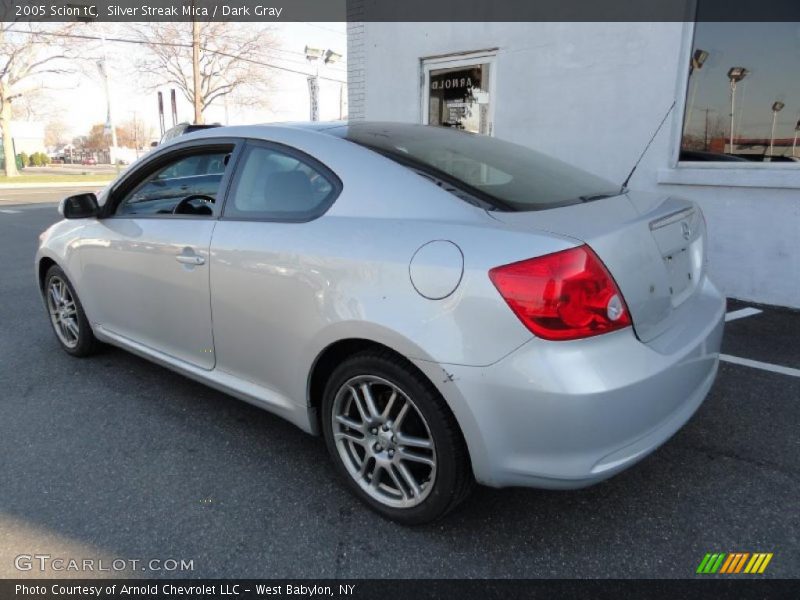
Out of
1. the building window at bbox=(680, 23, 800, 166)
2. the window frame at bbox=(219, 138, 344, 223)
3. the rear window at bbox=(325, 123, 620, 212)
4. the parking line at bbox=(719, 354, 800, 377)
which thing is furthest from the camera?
the building window at bbox=(680, 23, 800, 166)

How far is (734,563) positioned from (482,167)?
1.80 m

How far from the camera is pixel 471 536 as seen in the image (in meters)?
2.21

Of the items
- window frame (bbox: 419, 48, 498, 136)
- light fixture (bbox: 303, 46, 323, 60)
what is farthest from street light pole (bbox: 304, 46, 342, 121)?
window frame (bbox: 419, 48, 498, 136)

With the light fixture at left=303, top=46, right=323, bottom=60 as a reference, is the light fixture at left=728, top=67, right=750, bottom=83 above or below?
below

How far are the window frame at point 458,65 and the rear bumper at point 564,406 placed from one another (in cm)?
540

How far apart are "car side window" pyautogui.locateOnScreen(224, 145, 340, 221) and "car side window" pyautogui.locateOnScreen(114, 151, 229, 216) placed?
20 centimetres

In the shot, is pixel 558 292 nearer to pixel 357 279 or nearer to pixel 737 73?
pixel 357 279

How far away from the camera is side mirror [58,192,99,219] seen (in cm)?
340

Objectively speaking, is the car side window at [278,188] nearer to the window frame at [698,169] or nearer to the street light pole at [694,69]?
the window frame at [698,169]

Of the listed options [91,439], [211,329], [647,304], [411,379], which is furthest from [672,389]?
[91,439]

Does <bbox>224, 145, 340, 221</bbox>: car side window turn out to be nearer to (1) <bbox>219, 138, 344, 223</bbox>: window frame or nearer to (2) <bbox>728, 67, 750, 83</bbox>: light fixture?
(1) <bbox>219, 138, 344, 223</bbox>: window frame

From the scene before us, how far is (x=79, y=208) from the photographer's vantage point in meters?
3.39

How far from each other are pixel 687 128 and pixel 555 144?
1292 mm

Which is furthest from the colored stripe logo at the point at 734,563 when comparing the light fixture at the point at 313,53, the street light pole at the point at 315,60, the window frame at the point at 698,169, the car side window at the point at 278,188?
the light fixture at the point at 313,53
